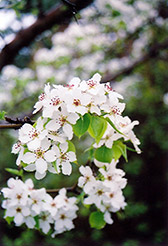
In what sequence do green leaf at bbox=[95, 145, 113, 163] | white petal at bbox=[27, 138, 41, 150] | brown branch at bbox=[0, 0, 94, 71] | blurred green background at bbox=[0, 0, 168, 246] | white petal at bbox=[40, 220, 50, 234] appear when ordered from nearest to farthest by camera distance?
1. white petal at bbox=[27, 138, 41, 150]
2. green leaf at bbox=[95, 145, 113, 163]
3. white petal at bbox=[40, 220, 50, 234]
4. brown branch at bbox=[0, 0, 94, 71]
5. blurred green background at bbox=[0, 0, 168, 246]

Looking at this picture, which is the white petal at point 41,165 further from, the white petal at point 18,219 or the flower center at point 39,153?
the white petal at point 18,219

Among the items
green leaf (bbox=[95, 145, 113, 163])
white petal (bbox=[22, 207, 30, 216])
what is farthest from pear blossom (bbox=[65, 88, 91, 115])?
white petal (bbox=[22, 207, 30, 216])

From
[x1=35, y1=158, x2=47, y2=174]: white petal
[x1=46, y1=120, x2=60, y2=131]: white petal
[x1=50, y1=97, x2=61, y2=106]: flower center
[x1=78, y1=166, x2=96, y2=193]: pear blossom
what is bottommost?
[x1=78, y1=166, x2=96, y2=193]: pear blossom

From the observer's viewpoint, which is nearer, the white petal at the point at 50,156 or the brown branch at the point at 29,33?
Answer: the white petal at the point at 50,156

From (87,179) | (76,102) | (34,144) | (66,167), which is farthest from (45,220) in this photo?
(76,102)

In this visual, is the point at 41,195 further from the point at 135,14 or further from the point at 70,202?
the point at 135,14

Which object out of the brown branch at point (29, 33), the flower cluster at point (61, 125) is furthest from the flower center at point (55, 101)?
the brown branch at point (29, 33)

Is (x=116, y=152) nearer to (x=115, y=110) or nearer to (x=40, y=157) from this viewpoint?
(x=115, y=110)

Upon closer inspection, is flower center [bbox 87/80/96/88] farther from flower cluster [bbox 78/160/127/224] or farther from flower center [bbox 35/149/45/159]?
flower cluster [bbox 78/160/127/224]
